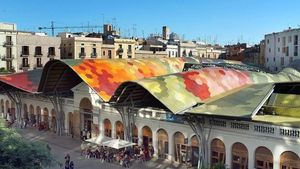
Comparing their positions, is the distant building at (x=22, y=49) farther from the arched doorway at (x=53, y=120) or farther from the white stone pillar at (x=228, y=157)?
the white stone pillar at (x=228, y=157)

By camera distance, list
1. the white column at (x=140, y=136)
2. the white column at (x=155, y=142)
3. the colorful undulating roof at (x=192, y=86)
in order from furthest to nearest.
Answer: the white column at (x=140, y=136) < the white column at (x=155, y=142) < the colorful undulating roof at (x=192, y=86)

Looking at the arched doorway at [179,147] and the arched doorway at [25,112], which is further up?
the arched doorway at [25,112]

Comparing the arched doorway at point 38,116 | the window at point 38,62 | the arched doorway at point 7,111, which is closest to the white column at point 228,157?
the arched doorway at point 38,116

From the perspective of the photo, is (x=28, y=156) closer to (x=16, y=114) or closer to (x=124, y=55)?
(x=16, y=114)

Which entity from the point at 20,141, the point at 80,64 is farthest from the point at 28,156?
the point at 80,64

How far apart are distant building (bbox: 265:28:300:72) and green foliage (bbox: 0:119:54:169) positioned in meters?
92.8

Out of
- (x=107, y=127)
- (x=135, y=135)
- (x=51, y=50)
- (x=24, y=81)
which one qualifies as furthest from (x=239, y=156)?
(x=51, y=50)

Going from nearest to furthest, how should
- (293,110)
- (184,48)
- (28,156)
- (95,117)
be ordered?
(28,156)
(293,110)
(95,117)
(184,48)

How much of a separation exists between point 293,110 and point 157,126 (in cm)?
1373

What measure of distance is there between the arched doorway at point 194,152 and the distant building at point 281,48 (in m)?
77.4

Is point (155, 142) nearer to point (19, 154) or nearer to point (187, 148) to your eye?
point (187, 148)

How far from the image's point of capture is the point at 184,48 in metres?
140

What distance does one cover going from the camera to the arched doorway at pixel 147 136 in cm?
4525

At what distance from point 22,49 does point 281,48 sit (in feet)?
225
